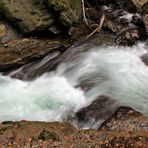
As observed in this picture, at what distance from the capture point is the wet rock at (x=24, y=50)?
14.1 metres

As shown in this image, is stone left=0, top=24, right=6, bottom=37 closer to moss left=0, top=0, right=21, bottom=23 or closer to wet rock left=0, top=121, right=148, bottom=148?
moss left=0, top=0, right=21, bottom=23

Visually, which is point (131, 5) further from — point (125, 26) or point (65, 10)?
point (65, 10)

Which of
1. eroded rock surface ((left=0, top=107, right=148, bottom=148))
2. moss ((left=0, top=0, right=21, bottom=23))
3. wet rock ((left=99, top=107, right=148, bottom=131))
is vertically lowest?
wet rock ((left=99, top=107, right=148, bottom=131))

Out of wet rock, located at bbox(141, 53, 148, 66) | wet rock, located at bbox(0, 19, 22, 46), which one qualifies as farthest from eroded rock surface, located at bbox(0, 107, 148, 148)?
wet rock, located at bbox(0, 19, 22, 46)

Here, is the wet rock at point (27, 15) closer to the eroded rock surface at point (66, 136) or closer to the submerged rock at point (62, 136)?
the eroded rock surface at point (66, 136)

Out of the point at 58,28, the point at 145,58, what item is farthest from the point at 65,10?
the point at 145,58

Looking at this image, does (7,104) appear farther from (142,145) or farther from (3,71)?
(142,145)

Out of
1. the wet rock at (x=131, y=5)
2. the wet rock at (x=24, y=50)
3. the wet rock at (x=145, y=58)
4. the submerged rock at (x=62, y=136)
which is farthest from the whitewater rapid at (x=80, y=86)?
the wet rock at (x=131, y=5)

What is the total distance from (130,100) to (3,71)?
205 inches

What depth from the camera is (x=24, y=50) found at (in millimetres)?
14555

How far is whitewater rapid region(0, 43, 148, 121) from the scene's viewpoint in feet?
38.9

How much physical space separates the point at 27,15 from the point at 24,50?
6.69 ft

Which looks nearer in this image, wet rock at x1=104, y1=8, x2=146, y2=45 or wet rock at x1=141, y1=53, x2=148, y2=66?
wet rock at x1=141, y1=53, x2=148, y2=66

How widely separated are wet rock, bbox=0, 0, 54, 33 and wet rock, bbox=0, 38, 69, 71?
2.22 ft
